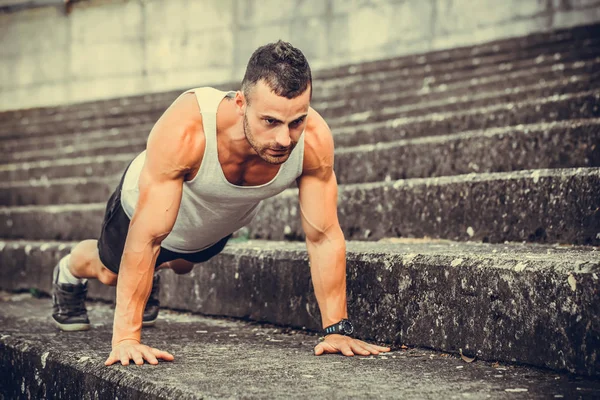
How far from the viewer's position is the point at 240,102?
283cm

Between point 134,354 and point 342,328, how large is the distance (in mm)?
722

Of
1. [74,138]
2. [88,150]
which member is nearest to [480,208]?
→ [88,150]

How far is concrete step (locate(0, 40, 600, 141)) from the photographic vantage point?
253 inches

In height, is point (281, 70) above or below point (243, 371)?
above

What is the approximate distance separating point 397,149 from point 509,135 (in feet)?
2.38

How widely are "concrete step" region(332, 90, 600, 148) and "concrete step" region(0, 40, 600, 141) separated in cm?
140

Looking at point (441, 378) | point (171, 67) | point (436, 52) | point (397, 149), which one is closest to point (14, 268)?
point (397, 149)

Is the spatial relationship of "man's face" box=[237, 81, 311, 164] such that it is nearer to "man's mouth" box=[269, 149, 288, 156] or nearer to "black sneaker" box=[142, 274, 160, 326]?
"man's mouth" box=[269, 149, 288, 156]

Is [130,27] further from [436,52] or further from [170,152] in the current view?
[170,152]

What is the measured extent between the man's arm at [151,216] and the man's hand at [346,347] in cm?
53

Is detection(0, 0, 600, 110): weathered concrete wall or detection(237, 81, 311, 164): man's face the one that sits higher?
detection(0, 0, 600, 110): weathered concrete wall

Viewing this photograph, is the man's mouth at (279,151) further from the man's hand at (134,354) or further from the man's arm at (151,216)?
the man's hand at (134,354)

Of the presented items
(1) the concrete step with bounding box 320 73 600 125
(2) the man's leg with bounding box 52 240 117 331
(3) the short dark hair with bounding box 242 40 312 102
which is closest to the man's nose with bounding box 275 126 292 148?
(3) the short dark hair with bounding box 242 40 312 102

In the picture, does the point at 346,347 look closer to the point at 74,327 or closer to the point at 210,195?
the point at 210,195
